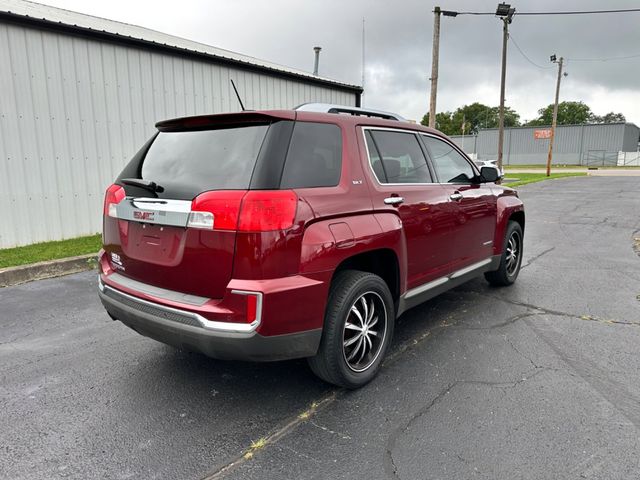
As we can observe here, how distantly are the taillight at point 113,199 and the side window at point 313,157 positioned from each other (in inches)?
51.2

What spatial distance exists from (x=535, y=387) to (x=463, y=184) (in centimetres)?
207

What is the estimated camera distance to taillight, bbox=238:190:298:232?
251 cm

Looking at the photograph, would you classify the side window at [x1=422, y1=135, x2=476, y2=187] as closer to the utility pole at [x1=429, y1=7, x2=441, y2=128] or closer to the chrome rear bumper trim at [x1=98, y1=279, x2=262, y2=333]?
the chrome rear bumper trim at [x1=98, y1=279, x2=262, y2=333]

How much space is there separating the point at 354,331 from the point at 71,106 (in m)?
7.16

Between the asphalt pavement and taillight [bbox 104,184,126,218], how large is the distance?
122cm

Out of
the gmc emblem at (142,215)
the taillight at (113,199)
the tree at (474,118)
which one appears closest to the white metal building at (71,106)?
the taillight at (113,199)

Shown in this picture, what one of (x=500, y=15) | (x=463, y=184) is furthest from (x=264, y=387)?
(x=500, y=15)

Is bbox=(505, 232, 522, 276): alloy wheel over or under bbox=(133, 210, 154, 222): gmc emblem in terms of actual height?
under

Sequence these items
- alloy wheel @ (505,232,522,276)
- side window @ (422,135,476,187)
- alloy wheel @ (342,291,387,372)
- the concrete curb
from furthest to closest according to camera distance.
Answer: the concrete curb, alloy wheel @ (505,232,522,276), side window @ (422,135,476,187), alloy wheel @ (342,291,387,372)

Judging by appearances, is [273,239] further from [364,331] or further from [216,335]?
[364,331]

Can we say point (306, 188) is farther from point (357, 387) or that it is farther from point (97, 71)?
point (97, 71)

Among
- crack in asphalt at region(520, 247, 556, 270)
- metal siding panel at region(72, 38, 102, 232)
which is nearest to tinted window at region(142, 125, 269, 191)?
crack in asphalt at region(520, 247, 556, 270)

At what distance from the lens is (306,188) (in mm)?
2768

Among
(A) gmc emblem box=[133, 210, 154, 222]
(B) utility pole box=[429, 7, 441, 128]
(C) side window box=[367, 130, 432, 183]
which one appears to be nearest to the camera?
(A) gmc emblem box=[133, 210, 154, 222]
